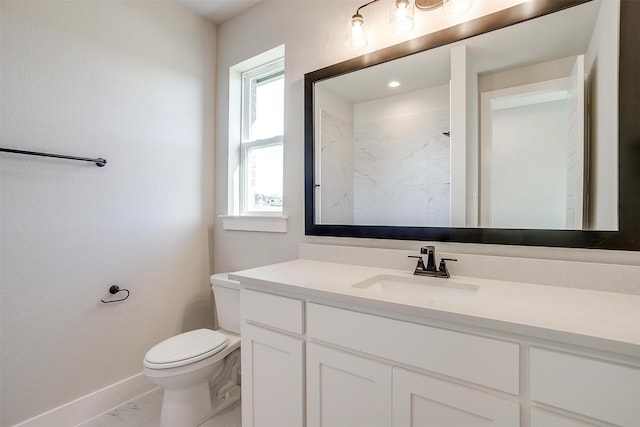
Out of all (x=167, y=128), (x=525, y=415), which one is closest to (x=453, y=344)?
(x=525, y=415)

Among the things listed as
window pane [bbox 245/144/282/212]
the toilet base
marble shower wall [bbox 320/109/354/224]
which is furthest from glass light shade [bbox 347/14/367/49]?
the toilet base

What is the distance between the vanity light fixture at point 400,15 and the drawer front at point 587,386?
1328 mm

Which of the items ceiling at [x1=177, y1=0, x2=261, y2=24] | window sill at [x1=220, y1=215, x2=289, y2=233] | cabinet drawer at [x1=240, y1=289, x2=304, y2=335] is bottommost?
cabinet drawer at [x1=240, y1=289, x2=304, y2=335]

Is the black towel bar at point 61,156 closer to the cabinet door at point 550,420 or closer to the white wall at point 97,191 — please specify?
the white wall at point 97,191

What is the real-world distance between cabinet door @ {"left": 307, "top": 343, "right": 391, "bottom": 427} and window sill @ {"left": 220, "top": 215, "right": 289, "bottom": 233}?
0.91 meters

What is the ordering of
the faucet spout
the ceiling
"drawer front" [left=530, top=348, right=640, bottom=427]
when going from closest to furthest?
"drawer front" [left=530, top=348, right=640, bottom=427] < the faucet spout < the ceiling

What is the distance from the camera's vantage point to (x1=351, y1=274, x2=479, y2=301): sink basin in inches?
45.0

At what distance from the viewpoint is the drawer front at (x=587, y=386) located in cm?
62

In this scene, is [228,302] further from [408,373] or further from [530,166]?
[530,166]

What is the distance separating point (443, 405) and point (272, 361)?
25.3 inches

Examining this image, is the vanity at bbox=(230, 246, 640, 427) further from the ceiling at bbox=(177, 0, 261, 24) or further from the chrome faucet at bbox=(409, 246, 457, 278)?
the ceiling at bbox=(177, 0, 261, 24)

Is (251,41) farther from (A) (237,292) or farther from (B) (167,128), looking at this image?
(A) (237,292)

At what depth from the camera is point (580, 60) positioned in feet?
3.47

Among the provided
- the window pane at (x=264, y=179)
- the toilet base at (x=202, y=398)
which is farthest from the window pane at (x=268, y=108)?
the toilet base at (x=202, y=398)
